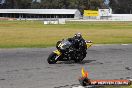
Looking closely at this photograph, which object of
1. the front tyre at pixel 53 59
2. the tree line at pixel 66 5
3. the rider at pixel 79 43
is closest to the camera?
the front tyre at pixel 53 59

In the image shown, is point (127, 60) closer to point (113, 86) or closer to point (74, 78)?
point (74, 78)

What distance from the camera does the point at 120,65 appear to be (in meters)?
15.3

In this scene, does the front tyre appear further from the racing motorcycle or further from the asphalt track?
the asphalt track

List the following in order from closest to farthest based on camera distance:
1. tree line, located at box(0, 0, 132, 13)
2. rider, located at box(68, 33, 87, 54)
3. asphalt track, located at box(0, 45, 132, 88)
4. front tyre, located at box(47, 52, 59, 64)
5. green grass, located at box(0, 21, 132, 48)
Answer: asphalt track, located at box(0, 45, 132, 88) < front tyre, located at box(47, 52, 59, 64) < rider, located at box(68, 33, 87, 54) < green grass, located at box(0, 21, 132, 48) < tree line, located at box(0, 0, 132, 13)

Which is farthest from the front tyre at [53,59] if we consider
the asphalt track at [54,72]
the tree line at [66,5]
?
the tree line at [66,5]

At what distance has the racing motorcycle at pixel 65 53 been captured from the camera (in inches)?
614

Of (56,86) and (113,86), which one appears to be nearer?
(113,86)

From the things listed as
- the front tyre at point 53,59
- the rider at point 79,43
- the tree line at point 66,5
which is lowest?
the tree line at point 66,5

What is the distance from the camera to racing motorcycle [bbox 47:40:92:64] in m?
15.6

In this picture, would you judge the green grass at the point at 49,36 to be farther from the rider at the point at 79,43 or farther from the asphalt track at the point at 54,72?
the asphalt track at the point at 54,72

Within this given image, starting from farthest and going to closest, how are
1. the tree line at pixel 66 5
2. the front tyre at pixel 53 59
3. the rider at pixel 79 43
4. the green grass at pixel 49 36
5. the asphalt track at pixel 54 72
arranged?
the tree line at pixel 66 5
the green grass at pixel 49 36
the rider at pixel 79 43
the front tyre at pixel 53 59
the asphalt track at pixel 54 72

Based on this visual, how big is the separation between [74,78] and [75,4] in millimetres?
148284

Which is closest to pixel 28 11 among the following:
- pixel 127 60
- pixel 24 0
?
pixel 24 0

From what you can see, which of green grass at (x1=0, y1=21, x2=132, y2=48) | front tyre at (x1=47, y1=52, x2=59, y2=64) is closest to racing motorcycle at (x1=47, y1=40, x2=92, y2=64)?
front tyre at (x1=47, y1=52, x2=59, y2=64)
